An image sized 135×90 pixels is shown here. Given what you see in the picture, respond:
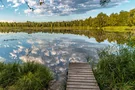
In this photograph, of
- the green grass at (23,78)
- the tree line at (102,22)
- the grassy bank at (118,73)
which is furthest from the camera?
the tree line at (102,22)

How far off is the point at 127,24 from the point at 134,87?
58356 millimetres

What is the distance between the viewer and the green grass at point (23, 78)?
6082 millimetres

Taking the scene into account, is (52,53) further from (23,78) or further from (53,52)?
(23,78)

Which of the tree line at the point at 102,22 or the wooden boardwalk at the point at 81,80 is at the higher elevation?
the tree line at the point at 102,22

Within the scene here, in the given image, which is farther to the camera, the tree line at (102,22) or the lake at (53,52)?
the tree line at (102,22)

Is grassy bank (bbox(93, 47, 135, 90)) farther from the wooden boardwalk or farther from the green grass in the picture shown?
the green grass

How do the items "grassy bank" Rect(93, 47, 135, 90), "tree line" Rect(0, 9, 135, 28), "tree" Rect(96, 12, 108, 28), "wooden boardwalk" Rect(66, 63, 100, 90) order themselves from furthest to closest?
1. "tree" Rect(96, 12, 108, 28)
2. "tree line" Rect(0, 9, 135, 28)
3. "grassy bank" Rect(93, 47, 135, 90)
4. "wooden boardwalk" Rect(66, 63, 100, 90)

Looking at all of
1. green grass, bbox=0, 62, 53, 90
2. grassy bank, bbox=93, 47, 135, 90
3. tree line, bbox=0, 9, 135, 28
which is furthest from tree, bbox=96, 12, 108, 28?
green grass, bbox=0, 62, 53, 90

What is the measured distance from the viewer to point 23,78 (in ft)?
20.3

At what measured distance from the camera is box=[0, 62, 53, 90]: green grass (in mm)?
6082

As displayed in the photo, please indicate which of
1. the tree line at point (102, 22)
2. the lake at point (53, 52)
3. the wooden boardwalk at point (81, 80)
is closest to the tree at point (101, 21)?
the tree line at point (102, 22)

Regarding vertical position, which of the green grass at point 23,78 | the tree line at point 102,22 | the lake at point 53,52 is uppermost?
the tree line at point 102,22

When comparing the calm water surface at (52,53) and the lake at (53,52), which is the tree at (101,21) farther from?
the calm water surface at (52,53)

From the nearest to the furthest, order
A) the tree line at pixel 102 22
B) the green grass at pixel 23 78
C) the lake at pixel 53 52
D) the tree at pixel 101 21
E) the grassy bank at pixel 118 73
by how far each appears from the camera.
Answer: the grassy bank at pixel 118 73
the green grass at pixel 23 78
the lake at pixel 53 52
the tree line at pixel 102 22
the tree at pixel 101 21
